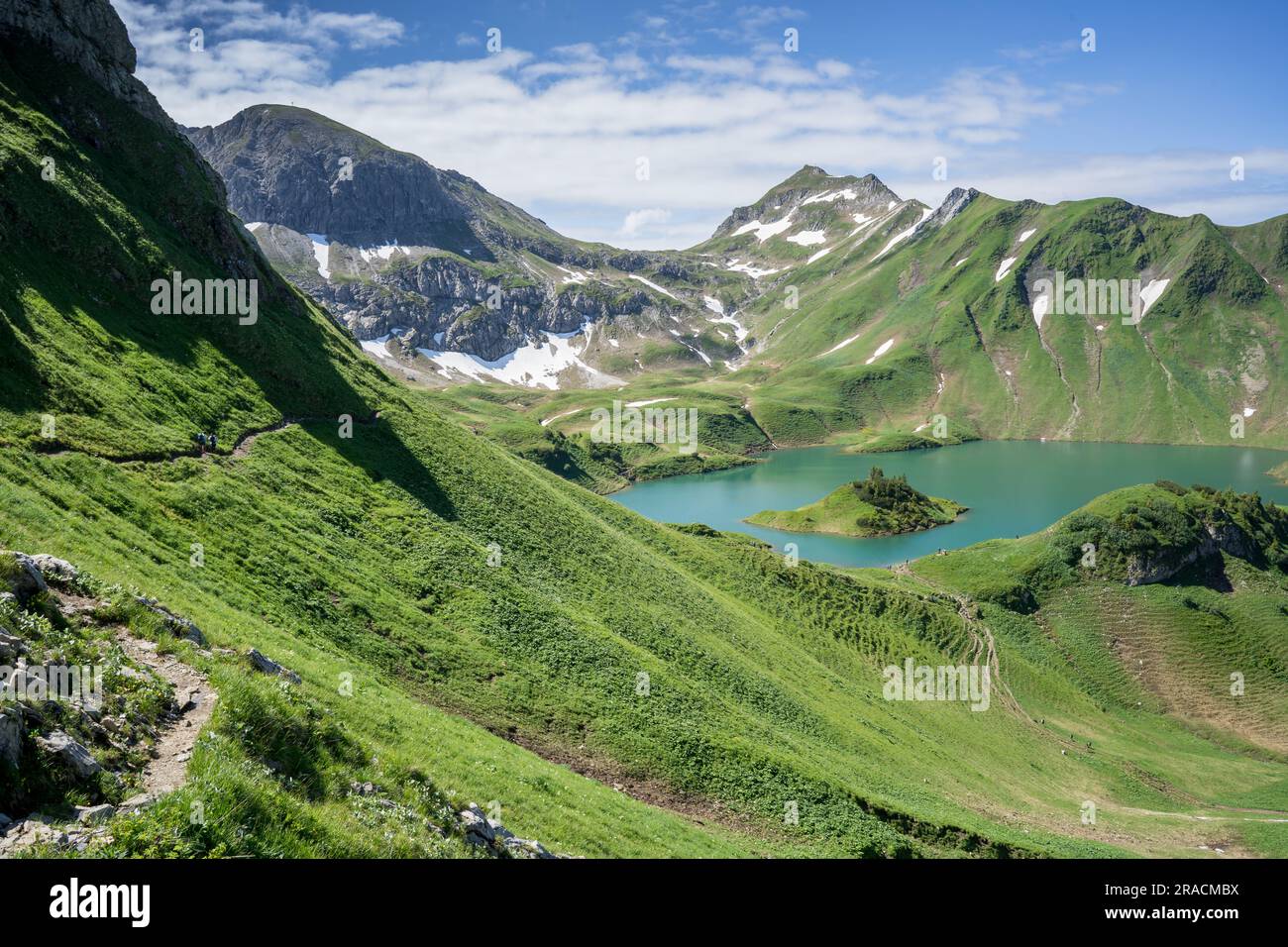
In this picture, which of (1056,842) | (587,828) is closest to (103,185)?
(587,828)

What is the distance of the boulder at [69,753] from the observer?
9.23m

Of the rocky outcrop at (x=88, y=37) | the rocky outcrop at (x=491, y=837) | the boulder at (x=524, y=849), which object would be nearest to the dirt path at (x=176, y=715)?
the rocky outcrop at (x=491, y=837)

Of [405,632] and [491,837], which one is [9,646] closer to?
[491,837]

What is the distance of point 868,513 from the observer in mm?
149625

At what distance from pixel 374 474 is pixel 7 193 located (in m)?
24.5

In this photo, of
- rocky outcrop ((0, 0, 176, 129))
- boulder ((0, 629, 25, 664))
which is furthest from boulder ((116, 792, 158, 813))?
rocky outcrop ((0, 0, 176, 129))

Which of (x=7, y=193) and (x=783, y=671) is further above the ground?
(x=7, y=193)

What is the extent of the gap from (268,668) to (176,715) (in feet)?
14.3

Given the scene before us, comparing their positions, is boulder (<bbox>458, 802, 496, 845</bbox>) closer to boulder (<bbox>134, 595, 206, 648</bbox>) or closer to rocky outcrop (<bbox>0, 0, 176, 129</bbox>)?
boulder (<bbox>134, 595, 206, 648</bbox>)

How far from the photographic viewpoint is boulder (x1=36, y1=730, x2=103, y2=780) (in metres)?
9.23

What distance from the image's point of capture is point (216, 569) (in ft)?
83.3

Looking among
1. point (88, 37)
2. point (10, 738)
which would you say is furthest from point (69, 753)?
point (88, 37)

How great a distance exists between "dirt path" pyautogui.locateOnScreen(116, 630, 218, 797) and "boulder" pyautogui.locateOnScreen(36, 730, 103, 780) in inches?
31.2
